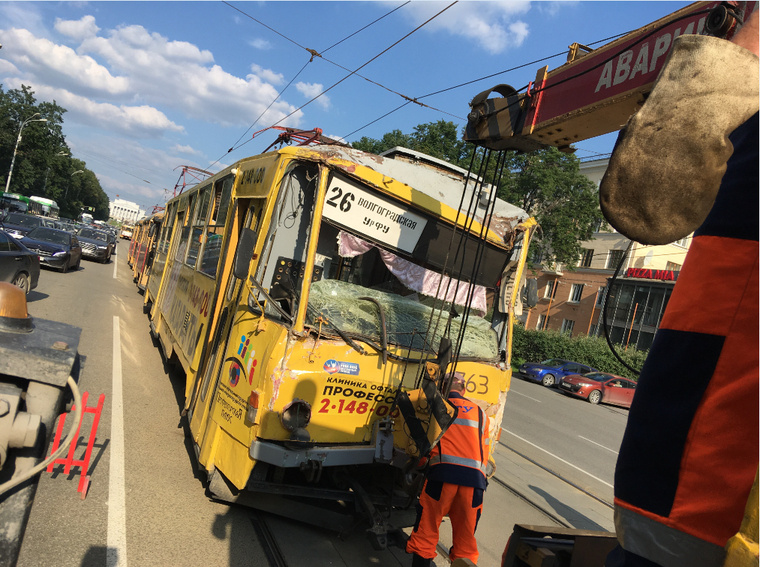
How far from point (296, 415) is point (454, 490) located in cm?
127

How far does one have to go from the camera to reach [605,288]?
3262cm

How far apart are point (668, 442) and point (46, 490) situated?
4939 mm

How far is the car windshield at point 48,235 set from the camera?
20969mm

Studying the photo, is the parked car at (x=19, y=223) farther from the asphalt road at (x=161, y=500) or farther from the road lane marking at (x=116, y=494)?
the road lane marking at (x=116, y=494)

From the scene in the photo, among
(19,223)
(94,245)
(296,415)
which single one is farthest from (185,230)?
(94,245)

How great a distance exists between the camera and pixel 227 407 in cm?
452

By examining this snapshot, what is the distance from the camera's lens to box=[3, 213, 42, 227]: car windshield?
26.0 m

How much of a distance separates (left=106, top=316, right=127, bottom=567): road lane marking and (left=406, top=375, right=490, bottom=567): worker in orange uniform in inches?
80.4

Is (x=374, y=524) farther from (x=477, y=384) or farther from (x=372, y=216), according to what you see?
(x=372, y=216)

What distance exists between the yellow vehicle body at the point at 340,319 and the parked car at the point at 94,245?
27.1 metres

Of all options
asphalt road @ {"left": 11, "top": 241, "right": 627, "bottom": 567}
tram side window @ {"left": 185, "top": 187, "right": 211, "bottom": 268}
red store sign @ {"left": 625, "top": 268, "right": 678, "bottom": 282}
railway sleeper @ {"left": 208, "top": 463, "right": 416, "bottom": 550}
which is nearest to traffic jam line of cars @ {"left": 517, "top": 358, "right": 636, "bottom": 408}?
red store sign @ {"left": 625, "top": 268, "right": 678, "bottom": 282}

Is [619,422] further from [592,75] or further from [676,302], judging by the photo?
[676,302]

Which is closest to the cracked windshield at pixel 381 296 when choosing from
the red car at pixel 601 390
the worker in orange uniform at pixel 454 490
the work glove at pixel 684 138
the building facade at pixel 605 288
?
the worker in orange uniform at pixel 454 490

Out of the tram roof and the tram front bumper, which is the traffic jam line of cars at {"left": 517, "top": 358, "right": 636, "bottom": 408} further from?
the tram front bumper
